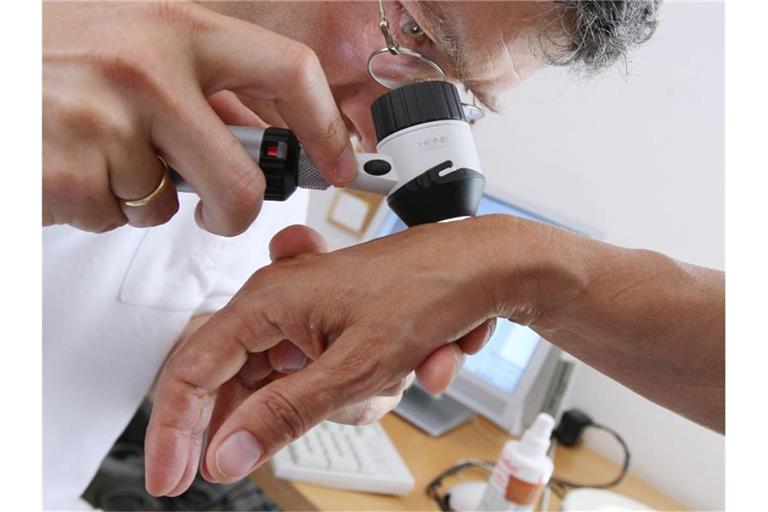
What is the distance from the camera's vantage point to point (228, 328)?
597 millimetres

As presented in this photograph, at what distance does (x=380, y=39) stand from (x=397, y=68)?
0.13 ft

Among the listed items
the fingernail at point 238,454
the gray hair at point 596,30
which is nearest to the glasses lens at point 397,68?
the gray hair at point 596,30

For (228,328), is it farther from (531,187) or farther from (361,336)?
(531,187)

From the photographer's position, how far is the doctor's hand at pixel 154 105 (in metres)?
0.52

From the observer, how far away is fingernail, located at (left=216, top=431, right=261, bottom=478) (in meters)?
0.51

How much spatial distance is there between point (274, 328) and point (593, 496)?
0.90 metres

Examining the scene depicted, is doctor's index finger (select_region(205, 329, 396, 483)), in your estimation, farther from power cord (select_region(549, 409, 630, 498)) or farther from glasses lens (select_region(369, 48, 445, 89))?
power cord (select_region(549, 409, 630, 498))

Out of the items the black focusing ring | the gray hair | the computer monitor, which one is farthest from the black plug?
the black focusing ring

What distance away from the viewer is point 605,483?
1351 mm

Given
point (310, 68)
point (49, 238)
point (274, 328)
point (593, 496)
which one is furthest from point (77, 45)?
point (593, 496)

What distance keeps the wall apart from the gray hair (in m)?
0.41

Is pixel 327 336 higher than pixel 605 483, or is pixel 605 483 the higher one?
pixel 327 336

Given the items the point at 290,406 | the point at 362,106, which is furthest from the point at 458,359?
the point at 362,106

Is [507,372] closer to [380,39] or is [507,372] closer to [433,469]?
[433,469]
